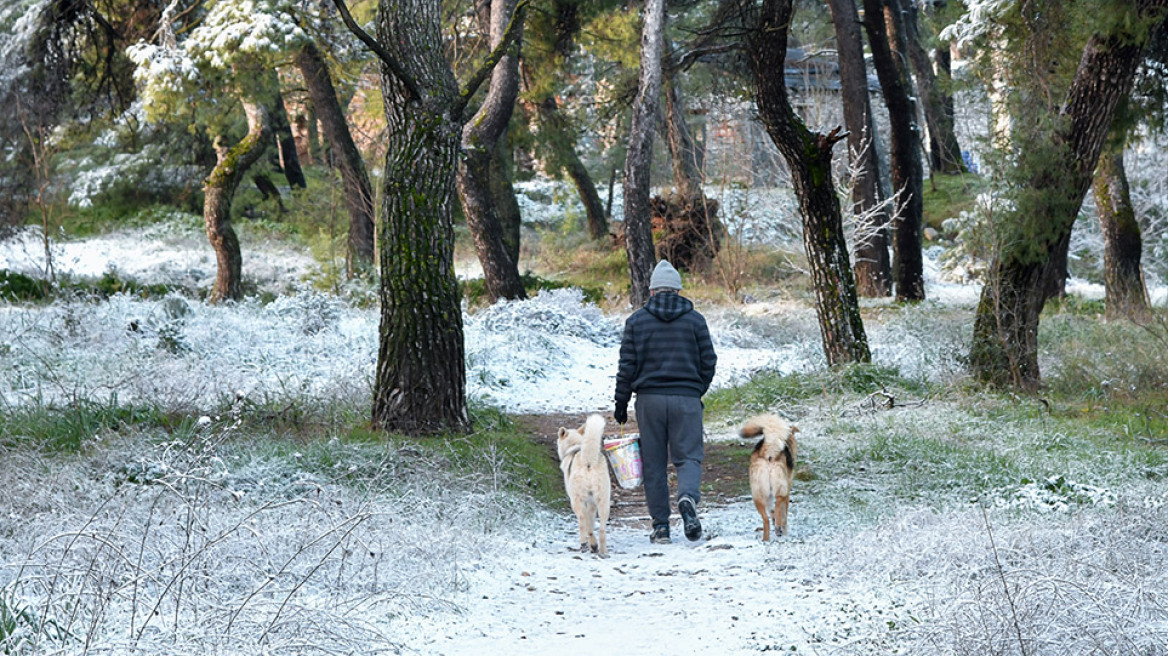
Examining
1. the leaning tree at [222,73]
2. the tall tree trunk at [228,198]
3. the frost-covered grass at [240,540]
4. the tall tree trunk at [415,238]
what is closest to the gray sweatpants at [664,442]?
the frost-covered grass at [240,540]

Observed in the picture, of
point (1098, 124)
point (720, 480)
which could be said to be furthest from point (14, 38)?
point (1098, 124)

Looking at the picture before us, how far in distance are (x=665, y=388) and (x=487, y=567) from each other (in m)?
1.84

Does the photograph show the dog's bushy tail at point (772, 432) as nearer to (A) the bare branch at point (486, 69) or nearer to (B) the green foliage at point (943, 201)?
(A) the bare branch at point (486, 69)

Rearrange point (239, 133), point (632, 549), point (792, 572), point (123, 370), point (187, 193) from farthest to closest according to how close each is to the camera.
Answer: point (187, 193) < point (239, 133) < point (123, 370) < point (632, 549) < point (792, 572)

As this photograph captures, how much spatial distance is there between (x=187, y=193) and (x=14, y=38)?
1457cm

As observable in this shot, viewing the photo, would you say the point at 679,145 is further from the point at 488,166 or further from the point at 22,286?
the point at 22,286

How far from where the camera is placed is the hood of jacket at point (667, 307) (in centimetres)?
750

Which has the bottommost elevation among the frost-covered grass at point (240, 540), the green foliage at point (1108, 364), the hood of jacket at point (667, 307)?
the green foliage at point (1108, 364)

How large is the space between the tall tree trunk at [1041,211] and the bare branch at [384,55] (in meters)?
6.24

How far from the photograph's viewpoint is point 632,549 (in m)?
7.19

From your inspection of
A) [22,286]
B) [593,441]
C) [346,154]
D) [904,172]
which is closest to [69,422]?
[593,441]

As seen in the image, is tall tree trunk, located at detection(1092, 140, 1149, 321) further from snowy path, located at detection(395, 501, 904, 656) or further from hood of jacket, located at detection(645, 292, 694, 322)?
snowy path, located at detection(395, 501, 904, 656)

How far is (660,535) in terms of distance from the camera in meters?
7.32

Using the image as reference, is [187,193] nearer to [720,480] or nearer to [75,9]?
[75,9]
